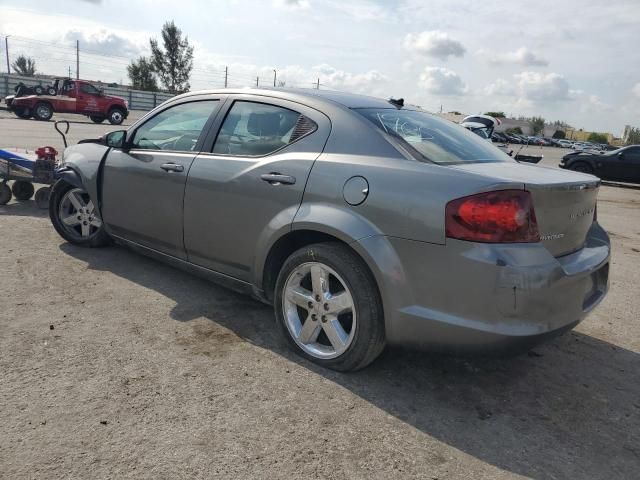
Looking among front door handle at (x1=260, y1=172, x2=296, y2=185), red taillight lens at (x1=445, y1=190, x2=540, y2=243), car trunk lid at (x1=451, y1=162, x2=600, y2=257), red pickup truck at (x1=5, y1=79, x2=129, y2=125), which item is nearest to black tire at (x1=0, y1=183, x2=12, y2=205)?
front door handle at (x1=260, y1=172, x2=296, y2=185)

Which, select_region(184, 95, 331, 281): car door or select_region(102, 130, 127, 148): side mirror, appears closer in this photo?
select_region(184, 95, 331, 281): car door

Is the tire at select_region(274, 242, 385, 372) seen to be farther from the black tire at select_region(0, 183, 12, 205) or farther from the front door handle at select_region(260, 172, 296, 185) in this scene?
the black tire at select_region(0, 183, 12, 205)

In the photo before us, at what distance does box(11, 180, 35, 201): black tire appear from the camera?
6935 mm

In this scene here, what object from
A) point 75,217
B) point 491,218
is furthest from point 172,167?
point 491,218

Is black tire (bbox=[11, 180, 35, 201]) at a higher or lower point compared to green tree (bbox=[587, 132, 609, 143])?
lower

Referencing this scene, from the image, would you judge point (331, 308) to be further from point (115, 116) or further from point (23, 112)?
point (115, 116)

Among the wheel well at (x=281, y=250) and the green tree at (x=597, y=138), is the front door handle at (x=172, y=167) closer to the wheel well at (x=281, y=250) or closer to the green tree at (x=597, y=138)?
the wheel well at (x=281, y=250)

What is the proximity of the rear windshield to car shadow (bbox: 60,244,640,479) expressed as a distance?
1279mm

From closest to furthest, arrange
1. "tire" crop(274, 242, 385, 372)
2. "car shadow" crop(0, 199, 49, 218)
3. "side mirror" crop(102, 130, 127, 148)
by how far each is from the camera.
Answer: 1. "tire" crop(274, 242, 385, 372)
2. "side mirror" crop(102, 130, 127, 148)
3. "car shadow" crop(0, 199, 49, 218)

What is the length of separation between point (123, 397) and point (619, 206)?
1242 cm

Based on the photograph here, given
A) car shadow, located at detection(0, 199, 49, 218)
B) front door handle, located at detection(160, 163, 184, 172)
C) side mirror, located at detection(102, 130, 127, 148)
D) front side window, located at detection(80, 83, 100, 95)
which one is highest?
front side window, located at detection(80, 83, 100, 95)

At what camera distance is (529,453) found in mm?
2494

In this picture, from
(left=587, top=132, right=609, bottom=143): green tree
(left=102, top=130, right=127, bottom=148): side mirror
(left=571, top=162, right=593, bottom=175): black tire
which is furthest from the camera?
(left=587, top=132, right=609, bottom=143): green tree

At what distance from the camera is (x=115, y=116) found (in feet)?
83.5
